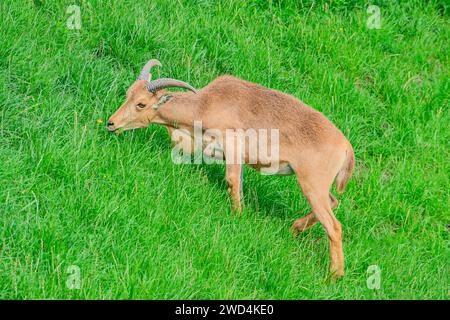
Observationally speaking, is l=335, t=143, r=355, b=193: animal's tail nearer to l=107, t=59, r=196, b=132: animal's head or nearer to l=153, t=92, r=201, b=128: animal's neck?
l=153, t=92, r=201, b=128: animal's neck

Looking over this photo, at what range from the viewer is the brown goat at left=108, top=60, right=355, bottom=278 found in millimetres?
9289

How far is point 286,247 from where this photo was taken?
30.3ft

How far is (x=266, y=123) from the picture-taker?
377 inches

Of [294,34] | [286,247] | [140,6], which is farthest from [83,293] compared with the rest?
[294,34]

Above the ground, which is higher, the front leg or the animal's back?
the animal's back

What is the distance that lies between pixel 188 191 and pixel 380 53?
14.8ft

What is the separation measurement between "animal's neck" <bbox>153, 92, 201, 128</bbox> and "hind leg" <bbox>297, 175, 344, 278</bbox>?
57.6 inches

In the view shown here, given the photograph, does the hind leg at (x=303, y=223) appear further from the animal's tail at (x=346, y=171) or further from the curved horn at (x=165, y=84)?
the curved horn at (x=165, y=84)

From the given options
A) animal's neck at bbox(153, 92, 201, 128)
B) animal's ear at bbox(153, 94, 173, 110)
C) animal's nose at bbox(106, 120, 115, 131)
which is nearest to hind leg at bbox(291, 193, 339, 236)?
animal's neck at bbox(153, 92, 201, 128)

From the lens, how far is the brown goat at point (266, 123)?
929 centimetres
